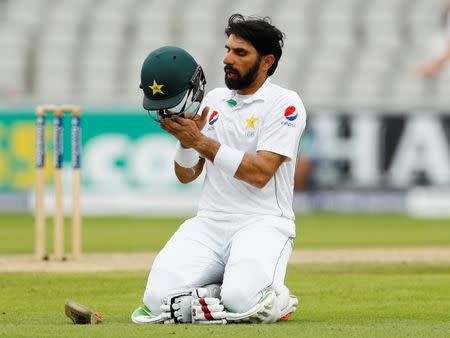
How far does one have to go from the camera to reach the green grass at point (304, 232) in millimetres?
14773

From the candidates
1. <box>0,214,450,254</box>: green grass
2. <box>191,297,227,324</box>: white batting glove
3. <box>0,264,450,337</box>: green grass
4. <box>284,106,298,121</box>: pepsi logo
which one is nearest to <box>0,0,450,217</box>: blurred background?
<box>0,214,450,254</box>: green grass

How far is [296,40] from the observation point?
79.7ft

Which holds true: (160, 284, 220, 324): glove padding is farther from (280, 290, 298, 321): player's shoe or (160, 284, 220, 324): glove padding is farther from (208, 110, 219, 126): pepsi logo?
(208, 110, 219, 126): pepsi logo

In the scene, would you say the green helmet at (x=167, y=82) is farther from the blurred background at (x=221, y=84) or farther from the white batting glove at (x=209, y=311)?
the blurred background at (x=221, y=84)

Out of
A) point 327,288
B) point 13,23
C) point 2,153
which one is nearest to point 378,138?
point 2,153

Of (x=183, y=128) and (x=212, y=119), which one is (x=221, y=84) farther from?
(x=183, y=128)

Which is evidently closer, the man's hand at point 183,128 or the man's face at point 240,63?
the man's hand at point 183,128

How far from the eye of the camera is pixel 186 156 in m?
7.51

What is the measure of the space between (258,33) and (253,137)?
0.59 metres

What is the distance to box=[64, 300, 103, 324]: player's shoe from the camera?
6.96 meters

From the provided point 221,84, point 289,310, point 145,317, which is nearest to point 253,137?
point 289,310

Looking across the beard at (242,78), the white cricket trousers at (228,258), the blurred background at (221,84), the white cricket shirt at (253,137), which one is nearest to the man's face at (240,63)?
the beard at (242,78)

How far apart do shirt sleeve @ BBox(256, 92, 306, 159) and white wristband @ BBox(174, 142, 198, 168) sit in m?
0.40

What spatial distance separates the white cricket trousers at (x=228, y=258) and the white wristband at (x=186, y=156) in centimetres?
30
